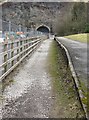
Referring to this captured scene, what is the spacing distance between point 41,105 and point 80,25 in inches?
2358

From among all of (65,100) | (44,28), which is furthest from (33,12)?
(65,100)

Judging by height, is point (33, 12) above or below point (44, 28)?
above

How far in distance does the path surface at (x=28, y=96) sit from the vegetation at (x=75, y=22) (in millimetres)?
50559

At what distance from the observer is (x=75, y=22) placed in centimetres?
6662

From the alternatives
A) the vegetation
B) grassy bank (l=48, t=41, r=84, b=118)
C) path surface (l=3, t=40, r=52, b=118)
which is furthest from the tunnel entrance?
grassy bank (l=48, t=41, r=84, b=118)

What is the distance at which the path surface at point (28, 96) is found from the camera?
6246 millimetres

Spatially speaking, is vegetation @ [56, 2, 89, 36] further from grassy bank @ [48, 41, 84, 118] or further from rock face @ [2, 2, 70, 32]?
grassy bank @ [48, 41, 84, 118]

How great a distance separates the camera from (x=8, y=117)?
595 cm

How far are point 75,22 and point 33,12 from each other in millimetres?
33905

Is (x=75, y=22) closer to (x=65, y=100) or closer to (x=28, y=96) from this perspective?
(x=28, y=96)

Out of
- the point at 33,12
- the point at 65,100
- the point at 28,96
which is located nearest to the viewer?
the point at 65,100

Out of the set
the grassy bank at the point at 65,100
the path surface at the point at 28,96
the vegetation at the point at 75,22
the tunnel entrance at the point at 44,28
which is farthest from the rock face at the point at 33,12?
the grassy bank at the point at 65,100

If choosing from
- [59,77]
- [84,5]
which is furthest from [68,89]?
[84,5]

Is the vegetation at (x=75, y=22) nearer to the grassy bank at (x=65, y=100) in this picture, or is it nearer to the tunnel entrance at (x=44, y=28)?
the tunnel entrance at (x=44, y=28)
